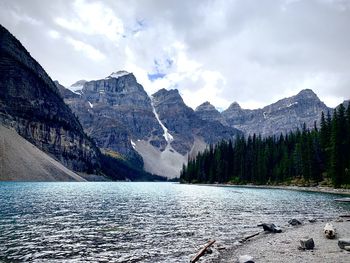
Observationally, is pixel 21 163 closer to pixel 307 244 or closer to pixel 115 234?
pixel 115 234

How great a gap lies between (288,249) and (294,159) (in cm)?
11502

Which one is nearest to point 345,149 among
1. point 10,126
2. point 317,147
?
point 317,147

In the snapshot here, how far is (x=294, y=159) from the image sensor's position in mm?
129500

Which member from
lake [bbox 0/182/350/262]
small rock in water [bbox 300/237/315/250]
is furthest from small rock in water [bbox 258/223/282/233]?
small rock in water [bbox 300/237/315/250]

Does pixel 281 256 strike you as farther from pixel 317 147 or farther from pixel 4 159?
pixel 4 159

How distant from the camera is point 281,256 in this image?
19.9 meters

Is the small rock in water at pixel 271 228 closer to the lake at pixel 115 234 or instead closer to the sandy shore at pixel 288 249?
the sandy shore at pixel 288 249

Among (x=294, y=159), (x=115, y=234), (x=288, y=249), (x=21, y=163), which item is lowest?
(x=115, y=234)

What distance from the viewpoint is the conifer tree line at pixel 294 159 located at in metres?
88.3

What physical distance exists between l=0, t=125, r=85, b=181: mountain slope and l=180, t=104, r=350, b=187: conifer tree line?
3449 inches

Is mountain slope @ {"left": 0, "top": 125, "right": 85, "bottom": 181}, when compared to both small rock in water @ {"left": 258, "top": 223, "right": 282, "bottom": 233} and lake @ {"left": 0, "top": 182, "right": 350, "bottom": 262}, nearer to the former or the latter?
lake @ {"left": 0, "top": 182, "right": 350, "bottom": 262}

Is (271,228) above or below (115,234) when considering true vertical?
above

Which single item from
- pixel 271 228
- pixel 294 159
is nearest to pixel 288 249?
pixel 271 228

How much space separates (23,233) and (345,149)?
86.3 meters
